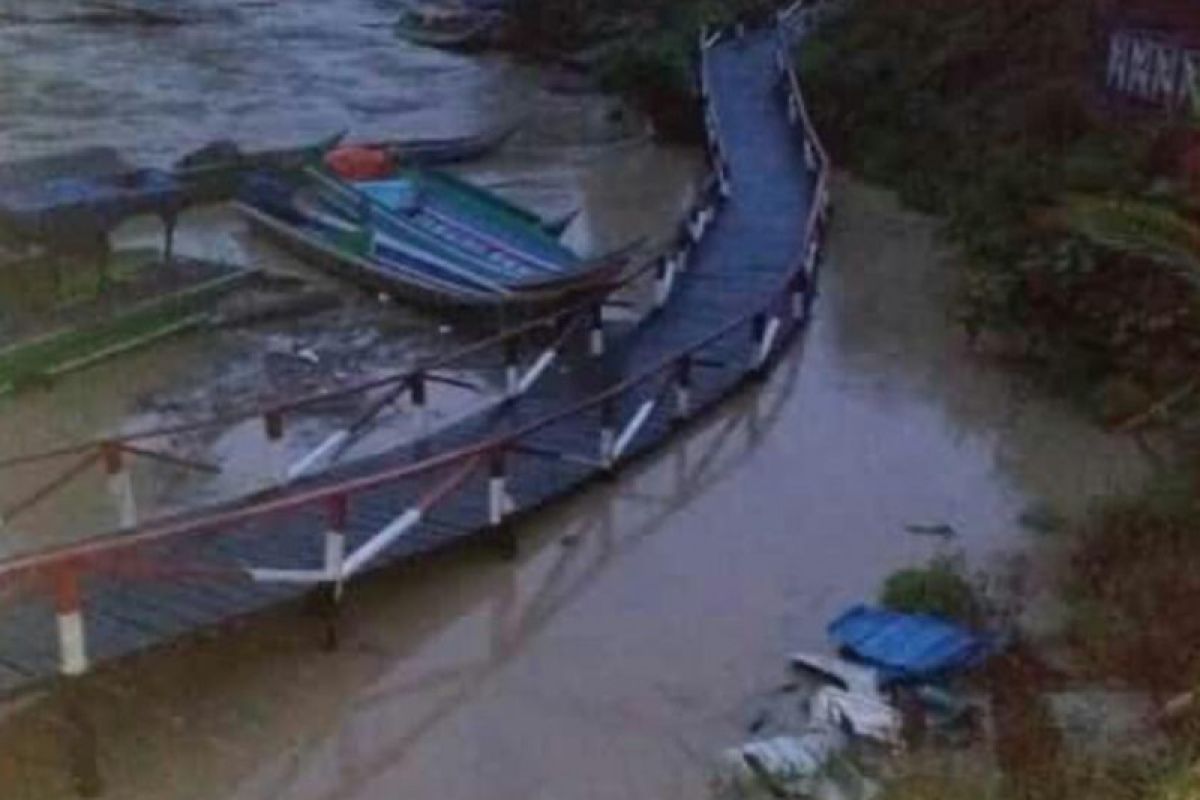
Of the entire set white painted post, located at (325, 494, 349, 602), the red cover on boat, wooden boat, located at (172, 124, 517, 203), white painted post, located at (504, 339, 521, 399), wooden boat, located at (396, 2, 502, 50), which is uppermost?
white painted post, located at (325, 494, 349, 602)

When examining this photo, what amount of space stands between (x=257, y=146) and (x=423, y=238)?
7.32 metres

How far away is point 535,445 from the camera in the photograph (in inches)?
584

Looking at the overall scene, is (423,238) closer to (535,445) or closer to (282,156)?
(282,156)

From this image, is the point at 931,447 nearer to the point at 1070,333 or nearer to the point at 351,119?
the point at 1070,333

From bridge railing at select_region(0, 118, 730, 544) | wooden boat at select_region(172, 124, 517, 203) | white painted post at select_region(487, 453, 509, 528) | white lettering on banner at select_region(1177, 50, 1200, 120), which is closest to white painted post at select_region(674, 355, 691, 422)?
bridge railing at select_region(0, 118, 730, 544)

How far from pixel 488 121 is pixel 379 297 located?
1068 cm

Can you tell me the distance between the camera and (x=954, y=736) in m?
10.5

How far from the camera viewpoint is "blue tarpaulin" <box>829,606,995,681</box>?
1109 cm

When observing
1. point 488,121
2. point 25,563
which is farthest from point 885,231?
point 25,563

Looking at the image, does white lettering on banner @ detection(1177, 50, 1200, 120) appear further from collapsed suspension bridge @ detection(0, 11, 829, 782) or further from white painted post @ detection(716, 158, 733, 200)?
white painted post @ detection(716, 158, 733, 200)

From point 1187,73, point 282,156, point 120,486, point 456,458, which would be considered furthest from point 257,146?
point 456,458

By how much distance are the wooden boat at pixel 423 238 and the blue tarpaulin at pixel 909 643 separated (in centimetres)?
753

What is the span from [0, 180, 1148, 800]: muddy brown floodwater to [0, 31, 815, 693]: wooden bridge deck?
29 centimetres

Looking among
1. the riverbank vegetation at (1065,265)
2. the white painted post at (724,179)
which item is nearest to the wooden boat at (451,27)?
the riverbank vegetation at (1065,265)
